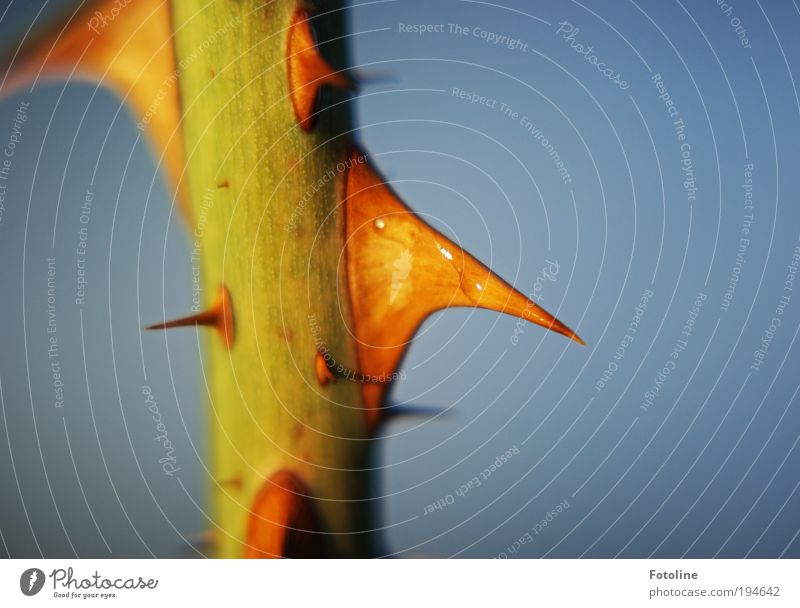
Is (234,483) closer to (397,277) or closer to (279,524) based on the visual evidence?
(279,524)

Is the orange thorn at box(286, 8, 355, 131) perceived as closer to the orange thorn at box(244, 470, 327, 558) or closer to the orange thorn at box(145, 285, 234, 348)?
the orange thorn at box(145, 285, 234, 348)

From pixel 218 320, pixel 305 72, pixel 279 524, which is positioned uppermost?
pixel 305 72

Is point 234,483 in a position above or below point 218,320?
below

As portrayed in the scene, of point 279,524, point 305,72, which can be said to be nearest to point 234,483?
point 279,524

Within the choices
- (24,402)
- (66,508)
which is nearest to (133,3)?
(24,402)

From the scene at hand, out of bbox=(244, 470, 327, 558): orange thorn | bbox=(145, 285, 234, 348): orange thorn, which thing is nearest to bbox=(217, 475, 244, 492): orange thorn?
bbox=(244, 470, 327, 558): orange thorn

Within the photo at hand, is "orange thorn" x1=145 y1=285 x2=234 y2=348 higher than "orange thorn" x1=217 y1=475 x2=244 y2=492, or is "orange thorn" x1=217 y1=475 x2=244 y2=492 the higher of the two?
"orange thorn" x1=145 y1=285 x2=234 y2=348

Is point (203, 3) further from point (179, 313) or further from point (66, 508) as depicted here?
point (66, 508)
